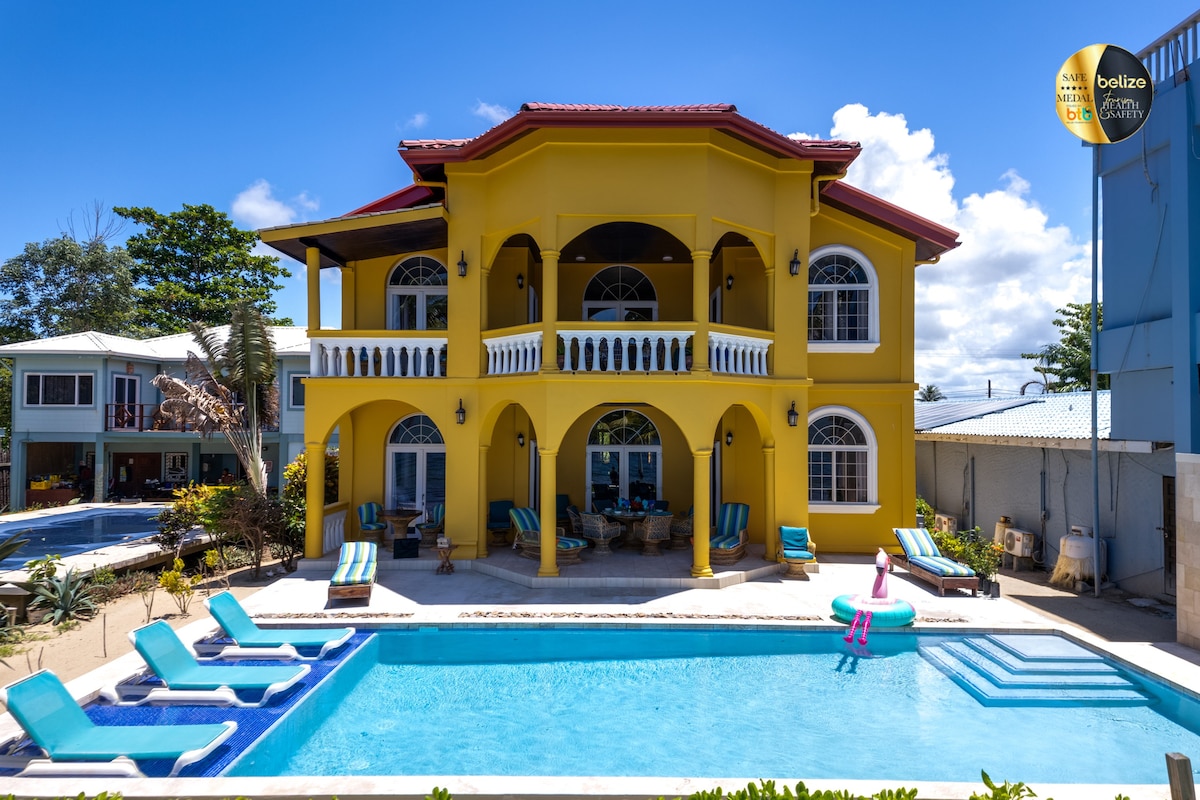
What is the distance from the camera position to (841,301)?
47.5ft

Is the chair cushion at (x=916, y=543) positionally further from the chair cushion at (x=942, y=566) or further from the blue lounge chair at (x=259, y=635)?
the blue lounge chair at (x=259, y=635)

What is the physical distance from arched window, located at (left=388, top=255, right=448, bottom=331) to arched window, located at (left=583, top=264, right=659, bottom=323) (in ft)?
11.9

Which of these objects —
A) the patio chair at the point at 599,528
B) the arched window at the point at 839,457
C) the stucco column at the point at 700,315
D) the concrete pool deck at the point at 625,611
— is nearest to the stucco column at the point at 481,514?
the concrete pool deck at the point at 625,611

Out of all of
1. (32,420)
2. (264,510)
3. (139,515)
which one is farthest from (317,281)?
(32,420)

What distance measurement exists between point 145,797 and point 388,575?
7164 millimetres

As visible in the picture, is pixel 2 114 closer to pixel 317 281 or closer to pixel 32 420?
pixel 32 420

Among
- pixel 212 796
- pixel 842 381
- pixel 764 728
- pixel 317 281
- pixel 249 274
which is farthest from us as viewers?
pixel 249 274

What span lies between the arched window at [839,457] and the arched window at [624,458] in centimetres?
370

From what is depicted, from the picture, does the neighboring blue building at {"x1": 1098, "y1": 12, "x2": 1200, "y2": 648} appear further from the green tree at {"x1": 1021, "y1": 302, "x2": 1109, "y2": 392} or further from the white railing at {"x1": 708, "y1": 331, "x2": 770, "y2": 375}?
the green tree at {"x1": 1021, "y1": 302, "x2": 1109, "y2": 392}

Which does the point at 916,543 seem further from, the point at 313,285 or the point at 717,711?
the point at 313,285

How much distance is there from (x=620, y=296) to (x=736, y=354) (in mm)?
4479

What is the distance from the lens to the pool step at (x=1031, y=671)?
7.32 meters

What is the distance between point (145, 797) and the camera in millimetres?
4773

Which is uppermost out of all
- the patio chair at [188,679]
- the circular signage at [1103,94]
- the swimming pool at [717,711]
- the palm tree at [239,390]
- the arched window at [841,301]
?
the circular signage at [1103,94]
